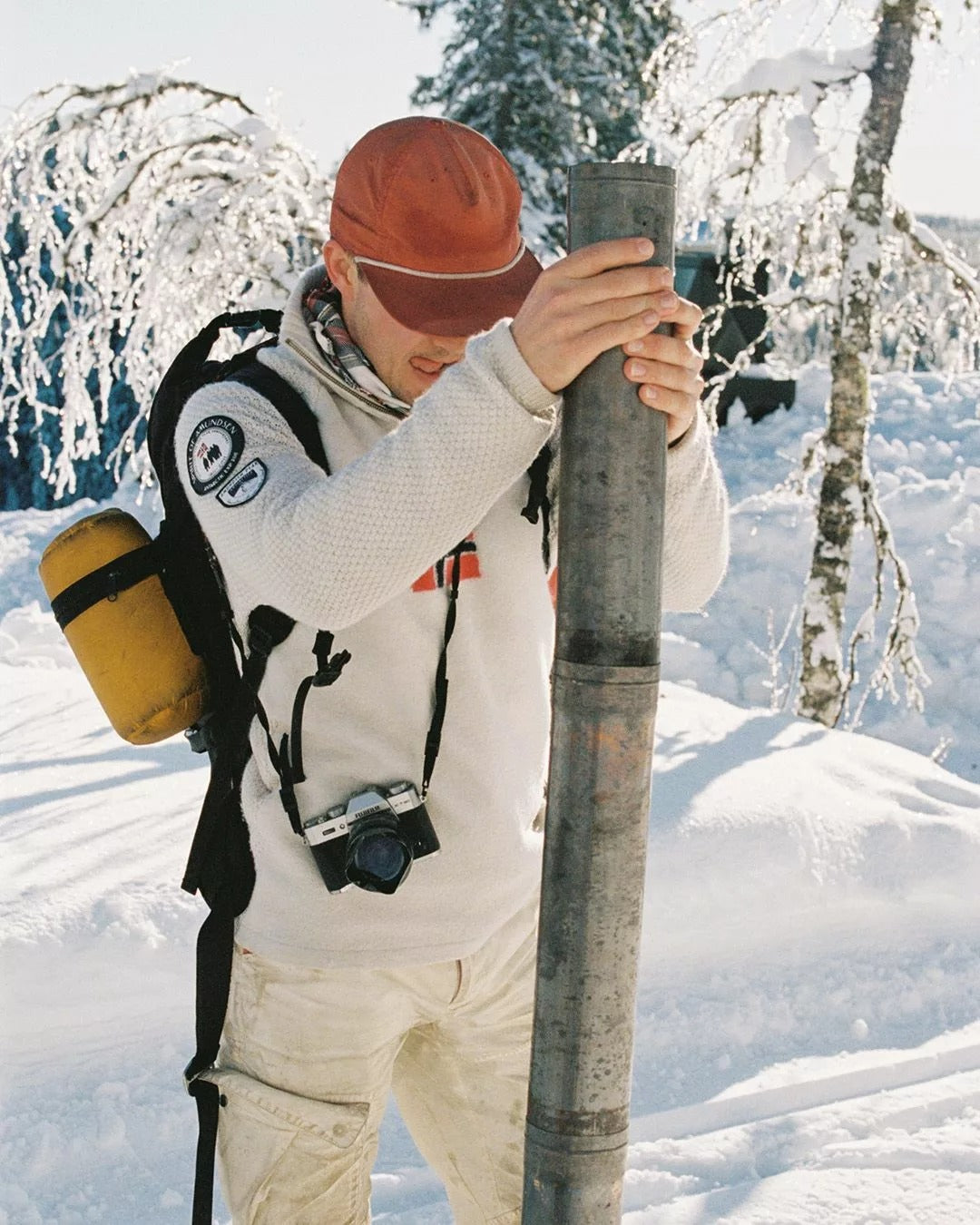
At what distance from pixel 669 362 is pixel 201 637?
3.00 ft

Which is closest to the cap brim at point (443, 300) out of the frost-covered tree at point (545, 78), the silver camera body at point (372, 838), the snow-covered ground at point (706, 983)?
the silver camera body at point (372, 838)

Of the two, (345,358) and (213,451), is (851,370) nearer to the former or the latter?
(345,358)

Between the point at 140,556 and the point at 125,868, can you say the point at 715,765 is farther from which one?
the point at 140,556

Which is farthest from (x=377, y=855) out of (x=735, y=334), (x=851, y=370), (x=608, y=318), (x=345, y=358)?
(x=735, y=334)

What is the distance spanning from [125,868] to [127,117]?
18.7 feet

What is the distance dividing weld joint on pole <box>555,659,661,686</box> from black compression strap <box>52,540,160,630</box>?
802mm

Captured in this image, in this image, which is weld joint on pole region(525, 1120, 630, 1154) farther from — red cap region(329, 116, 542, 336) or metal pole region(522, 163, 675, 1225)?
red cap region(329, 116, 542, 336)

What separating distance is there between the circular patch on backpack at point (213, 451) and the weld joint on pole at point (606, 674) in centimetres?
51

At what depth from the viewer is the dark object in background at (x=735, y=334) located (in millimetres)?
17188

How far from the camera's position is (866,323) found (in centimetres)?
843

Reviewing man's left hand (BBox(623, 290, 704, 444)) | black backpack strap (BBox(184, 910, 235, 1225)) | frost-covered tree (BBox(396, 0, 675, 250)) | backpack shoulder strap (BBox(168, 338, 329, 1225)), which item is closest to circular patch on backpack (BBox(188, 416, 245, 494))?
backpack shoulder strap (BBox(168, 338, 329, 1225))

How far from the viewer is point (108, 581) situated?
193 cm

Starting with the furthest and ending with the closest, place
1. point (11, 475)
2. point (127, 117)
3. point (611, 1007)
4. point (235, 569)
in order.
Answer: point (11, 475), point (127, 117), point (235, 569), point (611, 1007)

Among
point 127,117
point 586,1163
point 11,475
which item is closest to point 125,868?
point 586,1163
